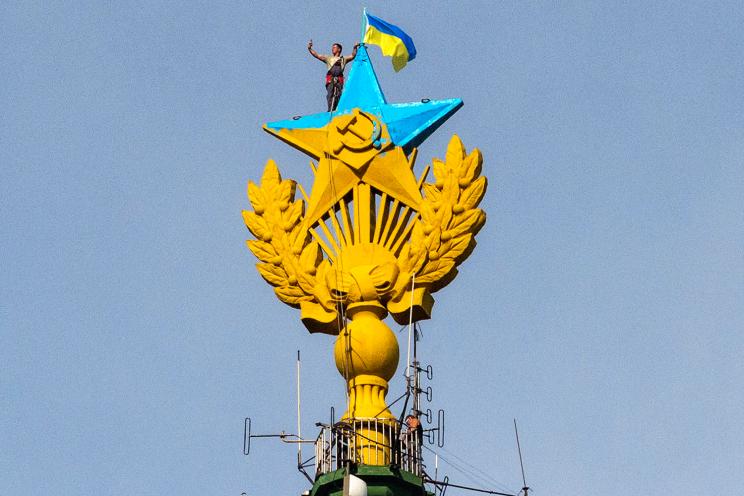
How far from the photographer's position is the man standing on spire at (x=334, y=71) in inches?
2235

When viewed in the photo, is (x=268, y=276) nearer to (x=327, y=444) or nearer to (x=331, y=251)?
(x=331, y=251)

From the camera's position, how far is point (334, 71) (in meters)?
57.3

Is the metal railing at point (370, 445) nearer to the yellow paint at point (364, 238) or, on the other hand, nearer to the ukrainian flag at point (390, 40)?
the yellow paint at point (364, 238)

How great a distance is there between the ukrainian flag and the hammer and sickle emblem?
9.78 feet

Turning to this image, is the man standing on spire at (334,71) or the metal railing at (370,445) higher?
the man standing on spire at (334,71)

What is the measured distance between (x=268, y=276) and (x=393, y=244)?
10.5 feet

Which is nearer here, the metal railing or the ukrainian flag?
the metal railing

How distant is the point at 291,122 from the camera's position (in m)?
56.2

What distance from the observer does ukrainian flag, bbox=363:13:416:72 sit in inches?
2271

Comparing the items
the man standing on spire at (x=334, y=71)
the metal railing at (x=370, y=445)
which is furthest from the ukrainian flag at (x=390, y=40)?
the metal railing at (x=370, y=445)

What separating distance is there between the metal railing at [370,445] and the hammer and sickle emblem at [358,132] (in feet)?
24.4

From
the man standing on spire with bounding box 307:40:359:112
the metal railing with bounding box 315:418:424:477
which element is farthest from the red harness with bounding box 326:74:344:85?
the metal railing with bounding box 315:418:424:477

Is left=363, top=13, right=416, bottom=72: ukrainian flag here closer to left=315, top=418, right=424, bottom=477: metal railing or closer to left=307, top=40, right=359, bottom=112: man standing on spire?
left=307, top=40, right=359, bottom=112: man standing on spire

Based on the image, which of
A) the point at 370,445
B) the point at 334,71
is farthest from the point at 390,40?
the point at 370,445
